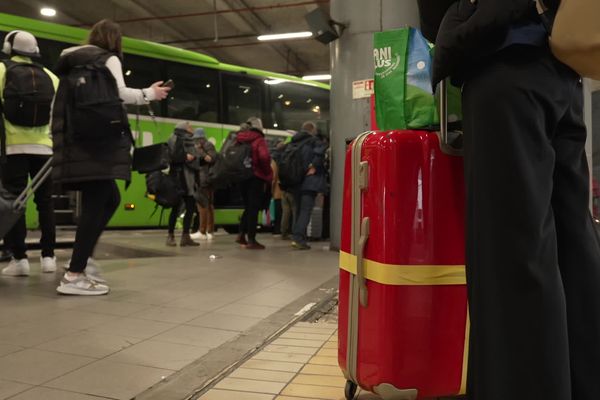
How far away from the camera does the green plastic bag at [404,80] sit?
1861 millimetres

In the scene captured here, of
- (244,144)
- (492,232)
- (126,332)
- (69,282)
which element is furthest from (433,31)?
(244,144)

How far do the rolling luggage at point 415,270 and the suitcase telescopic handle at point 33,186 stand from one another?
308cm

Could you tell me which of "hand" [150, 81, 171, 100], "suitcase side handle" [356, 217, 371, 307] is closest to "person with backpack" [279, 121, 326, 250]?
"hand" [150, 81, 171, 100]

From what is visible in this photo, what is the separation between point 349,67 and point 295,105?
4.96m

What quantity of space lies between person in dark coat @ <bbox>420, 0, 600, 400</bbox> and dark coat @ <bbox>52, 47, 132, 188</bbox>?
9.23 feet

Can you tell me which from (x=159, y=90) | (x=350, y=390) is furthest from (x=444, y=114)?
(x=159, y=90)

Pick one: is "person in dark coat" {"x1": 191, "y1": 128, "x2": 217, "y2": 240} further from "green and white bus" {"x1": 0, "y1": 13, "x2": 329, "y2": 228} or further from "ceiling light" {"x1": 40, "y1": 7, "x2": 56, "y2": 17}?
"ceiling light" {"x1": 40, "y1": 7, "x2": 56, "y2": 17}

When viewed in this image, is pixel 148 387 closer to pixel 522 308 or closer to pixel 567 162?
pixel 522 308

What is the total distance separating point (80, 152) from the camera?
367 cm

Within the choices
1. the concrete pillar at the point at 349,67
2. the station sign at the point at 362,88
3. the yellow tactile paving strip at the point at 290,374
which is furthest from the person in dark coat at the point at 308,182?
the yellow tactile paving strip at the point at 290,374

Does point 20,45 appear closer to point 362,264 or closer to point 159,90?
point 159,90

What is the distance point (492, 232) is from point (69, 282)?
10.6ft

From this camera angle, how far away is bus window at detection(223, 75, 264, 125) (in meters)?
10.3

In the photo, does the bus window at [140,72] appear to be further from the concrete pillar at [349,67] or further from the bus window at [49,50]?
the concrete pillar at [349,67]
